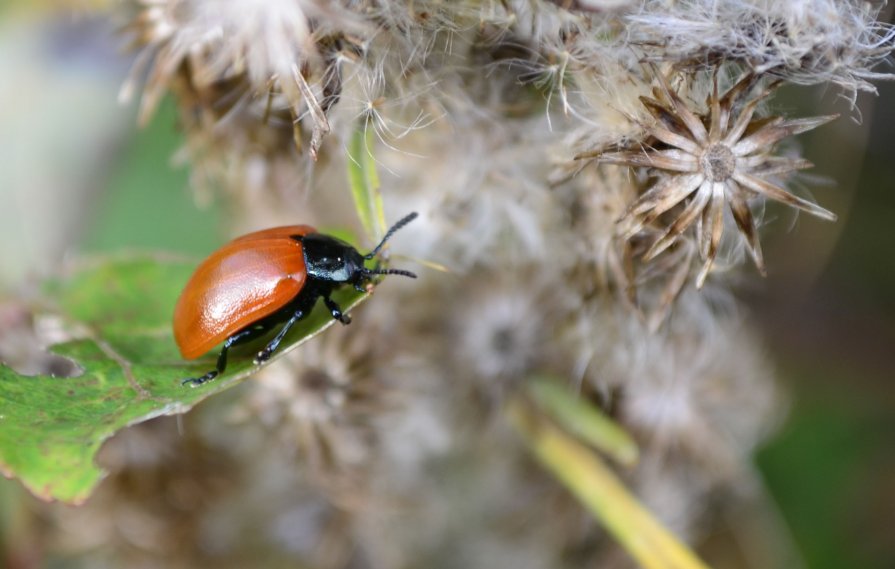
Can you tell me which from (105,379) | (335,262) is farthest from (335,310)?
(105,379)

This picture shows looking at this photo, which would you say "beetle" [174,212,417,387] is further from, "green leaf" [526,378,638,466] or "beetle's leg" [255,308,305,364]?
"green leaf" [526,378,638,466]

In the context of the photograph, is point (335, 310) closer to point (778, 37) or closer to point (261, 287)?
point (261, 287)

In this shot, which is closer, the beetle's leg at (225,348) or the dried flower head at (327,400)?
the beetle's leg at (225,348)

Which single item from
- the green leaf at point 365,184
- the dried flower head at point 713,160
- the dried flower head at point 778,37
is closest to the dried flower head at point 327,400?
the green leaf at point 365,184

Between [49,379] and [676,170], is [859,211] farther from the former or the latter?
[49,379]

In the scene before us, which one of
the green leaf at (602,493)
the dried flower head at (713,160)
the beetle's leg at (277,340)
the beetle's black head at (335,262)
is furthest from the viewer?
the green leaf at (602,493)

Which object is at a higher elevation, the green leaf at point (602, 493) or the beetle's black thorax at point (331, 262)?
the beetle's black thorax at point (331, 262)

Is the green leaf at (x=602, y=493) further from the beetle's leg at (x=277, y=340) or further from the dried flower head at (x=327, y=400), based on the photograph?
the beetle's leg at (x=277, y=340)
